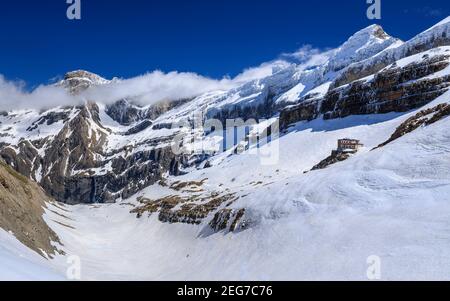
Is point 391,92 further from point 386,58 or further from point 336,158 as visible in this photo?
point 386,58

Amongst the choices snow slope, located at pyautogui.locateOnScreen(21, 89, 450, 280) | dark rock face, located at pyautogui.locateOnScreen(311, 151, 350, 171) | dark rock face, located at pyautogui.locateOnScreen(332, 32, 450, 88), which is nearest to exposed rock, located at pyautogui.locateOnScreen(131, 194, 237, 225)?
snow slope, located at pyautogui.locateOnScreen(21, 89, 450, 280)

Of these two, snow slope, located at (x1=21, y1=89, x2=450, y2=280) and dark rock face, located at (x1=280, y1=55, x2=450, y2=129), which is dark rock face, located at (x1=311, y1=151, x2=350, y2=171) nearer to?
snow slope, located at (x1=21, y1=89, x2=450, y2=280)

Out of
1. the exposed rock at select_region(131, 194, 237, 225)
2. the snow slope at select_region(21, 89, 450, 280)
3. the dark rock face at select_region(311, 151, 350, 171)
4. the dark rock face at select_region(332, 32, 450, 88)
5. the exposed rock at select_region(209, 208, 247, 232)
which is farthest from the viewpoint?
the dark rock face at select_region(332, 32, 450, 88)

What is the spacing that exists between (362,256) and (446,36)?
491 feet

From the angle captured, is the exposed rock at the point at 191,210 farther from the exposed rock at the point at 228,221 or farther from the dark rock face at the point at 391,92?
the dark rock face at the point at 391,92

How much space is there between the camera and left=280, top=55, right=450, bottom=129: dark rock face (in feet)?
315

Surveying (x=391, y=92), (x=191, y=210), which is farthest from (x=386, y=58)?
(x=191, y=210)

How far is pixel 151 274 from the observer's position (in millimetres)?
40125

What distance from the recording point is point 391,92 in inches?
4188

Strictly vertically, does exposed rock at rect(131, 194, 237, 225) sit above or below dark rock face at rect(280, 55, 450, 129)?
below

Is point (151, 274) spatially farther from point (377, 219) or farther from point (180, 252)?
point (377, 219)

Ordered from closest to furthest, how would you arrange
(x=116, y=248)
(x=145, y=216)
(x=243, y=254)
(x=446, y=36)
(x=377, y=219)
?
1. (x=377, y=219)
2. (x=243, y=254)
3. (x=116, y=248)
4. (x=145, y=216)
5. (x=446, y=36)
